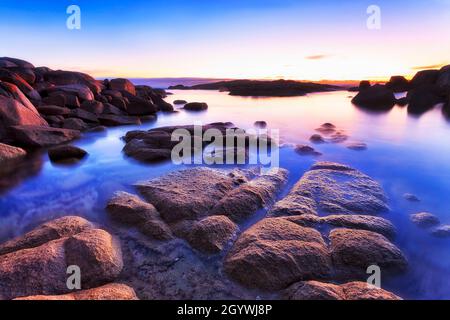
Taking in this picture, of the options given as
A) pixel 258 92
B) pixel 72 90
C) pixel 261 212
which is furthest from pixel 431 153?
pixel 258 92

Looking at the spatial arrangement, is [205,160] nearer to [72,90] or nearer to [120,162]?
[120,162]

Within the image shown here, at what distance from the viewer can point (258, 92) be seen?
63.1 metres

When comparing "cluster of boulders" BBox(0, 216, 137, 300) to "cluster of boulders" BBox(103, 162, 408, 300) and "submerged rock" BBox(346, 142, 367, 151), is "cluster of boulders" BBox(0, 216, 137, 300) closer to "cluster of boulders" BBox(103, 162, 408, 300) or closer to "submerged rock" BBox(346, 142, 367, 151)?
"cluster of boulders" BBox(103, 162, 408, 300)

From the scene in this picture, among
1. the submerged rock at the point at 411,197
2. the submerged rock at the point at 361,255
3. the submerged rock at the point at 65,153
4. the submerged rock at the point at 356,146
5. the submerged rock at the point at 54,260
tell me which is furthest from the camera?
the submerged rock at the point at 356,146

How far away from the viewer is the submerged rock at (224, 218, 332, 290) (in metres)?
3.66

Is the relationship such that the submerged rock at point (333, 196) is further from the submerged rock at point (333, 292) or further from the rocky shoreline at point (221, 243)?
the submerged rock at point (333, 292)

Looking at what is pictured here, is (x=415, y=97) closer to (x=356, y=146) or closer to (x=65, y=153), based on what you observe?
(x=356, y=146)

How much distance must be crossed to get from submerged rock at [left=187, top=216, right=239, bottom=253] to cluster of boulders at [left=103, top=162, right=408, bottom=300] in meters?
0.02

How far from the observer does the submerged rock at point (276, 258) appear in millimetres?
3660

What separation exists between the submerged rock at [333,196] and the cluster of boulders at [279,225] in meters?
0.02

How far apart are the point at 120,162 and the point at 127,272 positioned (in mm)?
6014

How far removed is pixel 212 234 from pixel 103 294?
5.76ft

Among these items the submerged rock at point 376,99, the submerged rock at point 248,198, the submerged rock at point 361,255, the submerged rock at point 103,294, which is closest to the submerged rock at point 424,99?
the submerged rock at point 376,99

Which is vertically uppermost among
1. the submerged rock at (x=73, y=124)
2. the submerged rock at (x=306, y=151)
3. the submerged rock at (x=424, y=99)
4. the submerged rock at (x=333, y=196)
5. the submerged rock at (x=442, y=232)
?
the submerged rock at (x=424, y=99)
